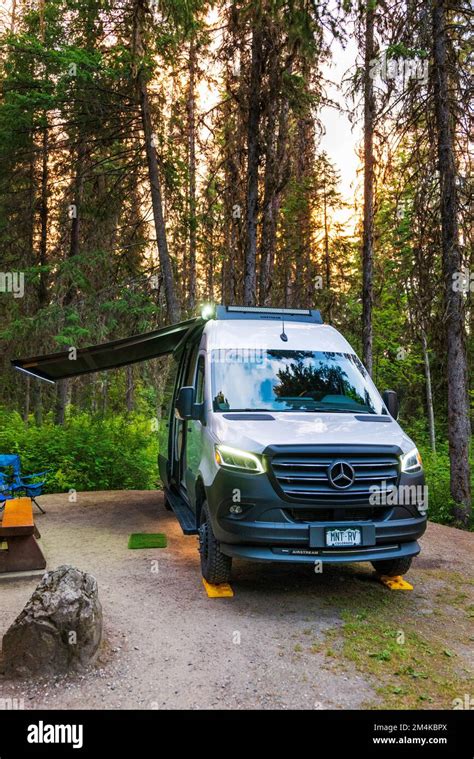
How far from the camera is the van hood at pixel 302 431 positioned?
515cm

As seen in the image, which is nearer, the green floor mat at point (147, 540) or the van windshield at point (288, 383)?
the van windshield at point (288, 383)

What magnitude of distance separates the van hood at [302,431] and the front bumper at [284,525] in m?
0.34

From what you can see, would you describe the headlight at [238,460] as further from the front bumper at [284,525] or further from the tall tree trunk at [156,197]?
the tall tree trunk at [156,197]

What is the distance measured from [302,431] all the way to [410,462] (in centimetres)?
112

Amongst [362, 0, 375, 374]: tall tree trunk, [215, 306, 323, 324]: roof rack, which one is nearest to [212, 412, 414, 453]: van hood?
[215, 306, 323, 324]: roof rack

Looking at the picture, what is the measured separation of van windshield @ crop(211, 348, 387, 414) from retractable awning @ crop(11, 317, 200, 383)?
7.47 feet

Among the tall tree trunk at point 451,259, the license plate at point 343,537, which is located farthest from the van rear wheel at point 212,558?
the tall tree trunk at point 451,259

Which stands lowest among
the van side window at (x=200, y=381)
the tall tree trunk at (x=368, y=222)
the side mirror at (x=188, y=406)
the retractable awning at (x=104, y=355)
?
the side mirror at (x=188, y=406)

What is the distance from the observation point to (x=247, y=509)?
5.04 metres

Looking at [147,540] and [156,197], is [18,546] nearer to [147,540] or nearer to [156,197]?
[147,540]

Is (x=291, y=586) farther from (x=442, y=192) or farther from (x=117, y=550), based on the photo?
(x=442, y=192)

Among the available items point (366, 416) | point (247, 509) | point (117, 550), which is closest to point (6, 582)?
point (117, 550)
